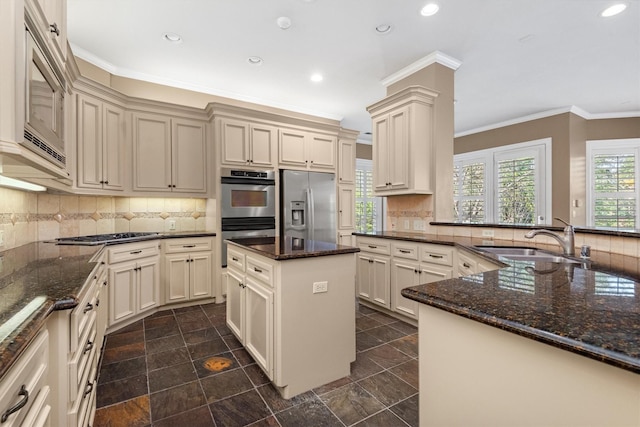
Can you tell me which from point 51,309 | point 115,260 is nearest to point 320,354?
point 51,309

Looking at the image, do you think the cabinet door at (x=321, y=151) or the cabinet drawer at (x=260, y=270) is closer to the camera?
the cabinet drawer at (x=260, y=270)

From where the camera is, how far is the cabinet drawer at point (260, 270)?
73.9 inches

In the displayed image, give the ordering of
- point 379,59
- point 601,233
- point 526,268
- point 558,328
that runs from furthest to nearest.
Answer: point 379,59, point 601,233, point 526,268, point 558,328

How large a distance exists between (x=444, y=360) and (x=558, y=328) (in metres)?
0.36

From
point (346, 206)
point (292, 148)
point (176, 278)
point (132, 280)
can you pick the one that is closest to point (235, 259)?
point (132, 280)

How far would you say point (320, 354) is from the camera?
1960 mm

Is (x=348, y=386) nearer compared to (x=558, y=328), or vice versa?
(x=558, y=328)

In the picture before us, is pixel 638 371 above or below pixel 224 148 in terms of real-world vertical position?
below

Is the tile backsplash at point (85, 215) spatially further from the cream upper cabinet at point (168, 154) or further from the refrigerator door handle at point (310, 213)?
the refrigerator door handle at point (310, 213)

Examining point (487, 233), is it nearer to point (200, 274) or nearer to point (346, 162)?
point (346, 162)

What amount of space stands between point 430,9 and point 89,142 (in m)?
3.53

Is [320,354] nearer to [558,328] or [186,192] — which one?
[558,328]

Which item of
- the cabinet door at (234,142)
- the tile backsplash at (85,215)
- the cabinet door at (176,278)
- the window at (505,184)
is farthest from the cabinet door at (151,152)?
the window at (505,184)

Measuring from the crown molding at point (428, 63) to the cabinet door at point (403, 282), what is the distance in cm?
228
